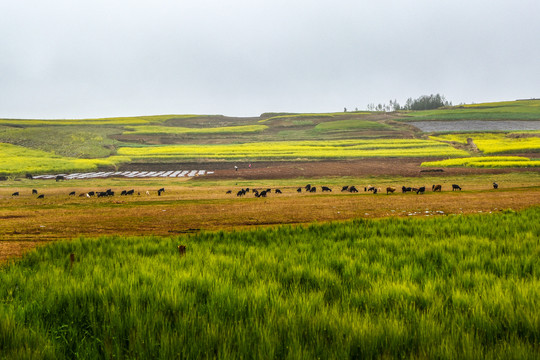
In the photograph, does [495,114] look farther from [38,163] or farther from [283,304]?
[283,304]

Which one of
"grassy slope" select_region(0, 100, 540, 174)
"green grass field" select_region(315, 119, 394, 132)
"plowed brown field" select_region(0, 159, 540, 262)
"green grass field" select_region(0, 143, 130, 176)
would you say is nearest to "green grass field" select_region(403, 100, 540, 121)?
"grassy slope" select_region(0, 100, 540, 174)

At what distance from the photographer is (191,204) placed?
2298cm

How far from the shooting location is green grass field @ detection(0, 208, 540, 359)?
3497 mm

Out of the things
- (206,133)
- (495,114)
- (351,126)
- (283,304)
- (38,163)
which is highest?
(495,114)

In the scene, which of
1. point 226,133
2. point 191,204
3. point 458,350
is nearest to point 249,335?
point 458,350

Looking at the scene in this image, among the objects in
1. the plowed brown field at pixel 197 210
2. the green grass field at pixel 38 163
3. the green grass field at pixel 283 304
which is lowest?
the plowed brown field at pixel 197 210

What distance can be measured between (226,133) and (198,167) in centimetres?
5053

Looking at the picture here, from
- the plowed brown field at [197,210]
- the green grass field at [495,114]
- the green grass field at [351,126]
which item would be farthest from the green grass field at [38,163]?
the green grass field at [495,114]

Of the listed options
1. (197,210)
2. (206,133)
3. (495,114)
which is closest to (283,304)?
(197,210)

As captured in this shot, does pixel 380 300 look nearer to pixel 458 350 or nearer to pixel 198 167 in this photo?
pixel 458 350

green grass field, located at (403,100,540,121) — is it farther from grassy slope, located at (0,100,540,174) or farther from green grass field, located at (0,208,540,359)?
green grass field, located at (0,208,540,359)

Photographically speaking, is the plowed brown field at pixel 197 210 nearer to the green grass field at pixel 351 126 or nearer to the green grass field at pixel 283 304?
the green grass field at pixel 283 304

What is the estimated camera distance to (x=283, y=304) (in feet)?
14.5

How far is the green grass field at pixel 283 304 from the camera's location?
138 inches
